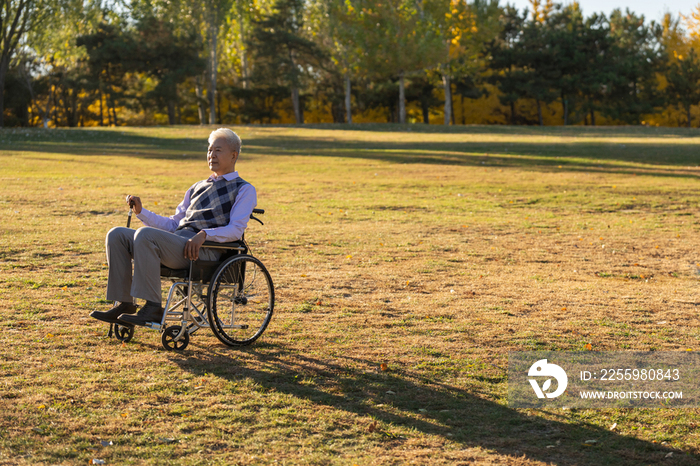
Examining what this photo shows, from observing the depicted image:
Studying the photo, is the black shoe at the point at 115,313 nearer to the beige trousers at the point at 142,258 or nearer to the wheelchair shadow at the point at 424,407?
the beige trousers at the point at 142,258

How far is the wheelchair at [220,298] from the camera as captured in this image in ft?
15.3

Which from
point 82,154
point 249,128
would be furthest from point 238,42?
point 82,154

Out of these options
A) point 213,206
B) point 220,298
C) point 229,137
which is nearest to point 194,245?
point 213,206

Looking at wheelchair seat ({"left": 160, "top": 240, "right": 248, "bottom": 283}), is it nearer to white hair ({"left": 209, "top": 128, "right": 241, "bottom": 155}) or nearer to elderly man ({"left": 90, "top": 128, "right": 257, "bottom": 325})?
elderly man ({"left": 90, "top": 128, "right": 257, "bottom": 325})

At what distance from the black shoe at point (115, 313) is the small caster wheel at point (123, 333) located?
31cm

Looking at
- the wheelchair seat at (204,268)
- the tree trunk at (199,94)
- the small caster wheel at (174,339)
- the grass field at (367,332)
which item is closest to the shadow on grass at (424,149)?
the grass field at (367,332)

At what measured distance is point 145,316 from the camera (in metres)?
4.54

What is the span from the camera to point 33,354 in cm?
460

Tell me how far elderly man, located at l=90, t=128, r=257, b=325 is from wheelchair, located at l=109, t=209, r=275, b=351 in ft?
0.25

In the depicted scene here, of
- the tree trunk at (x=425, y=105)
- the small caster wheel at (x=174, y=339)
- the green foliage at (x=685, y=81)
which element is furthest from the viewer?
the tree trunk at (x=425, y=105)

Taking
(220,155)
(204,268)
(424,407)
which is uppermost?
(220,155)

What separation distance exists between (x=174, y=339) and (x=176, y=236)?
75cm

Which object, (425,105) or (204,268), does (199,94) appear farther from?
(204,268)

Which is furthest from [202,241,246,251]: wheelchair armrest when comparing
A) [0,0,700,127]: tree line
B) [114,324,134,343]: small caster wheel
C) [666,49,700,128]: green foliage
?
[666,49,700,128]: green foliage
